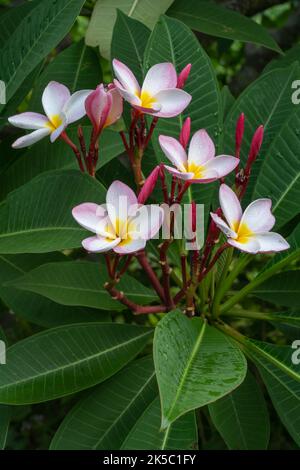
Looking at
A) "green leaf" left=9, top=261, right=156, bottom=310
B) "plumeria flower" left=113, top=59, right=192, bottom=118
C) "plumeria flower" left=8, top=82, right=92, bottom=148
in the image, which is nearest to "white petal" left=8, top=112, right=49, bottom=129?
"plumeria flower" left=8, top=82, right=92, bottom=148

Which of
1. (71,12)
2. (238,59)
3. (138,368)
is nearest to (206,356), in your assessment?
(138,368)

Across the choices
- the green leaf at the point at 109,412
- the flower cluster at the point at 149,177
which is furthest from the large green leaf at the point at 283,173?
the green leaf at the point at 109,412

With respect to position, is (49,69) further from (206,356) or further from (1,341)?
(206,356)

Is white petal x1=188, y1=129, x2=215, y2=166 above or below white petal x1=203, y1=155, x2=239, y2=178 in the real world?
above

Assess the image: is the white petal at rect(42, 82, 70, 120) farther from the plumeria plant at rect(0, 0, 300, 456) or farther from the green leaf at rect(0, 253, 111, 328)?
the green leaf at rect(0, 253, 111, 328)

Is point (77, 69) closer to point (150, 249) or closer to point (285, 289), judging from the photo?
point (150, 249)
